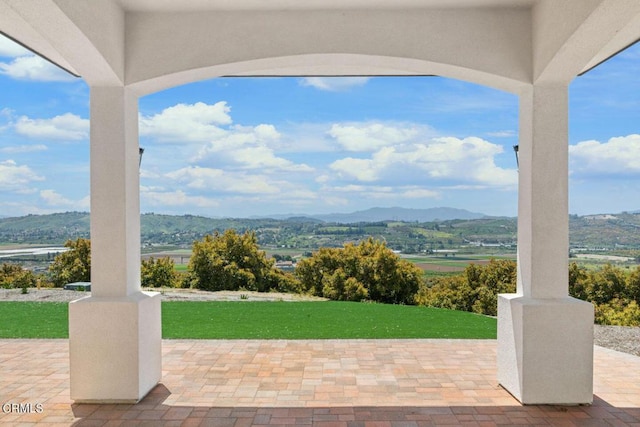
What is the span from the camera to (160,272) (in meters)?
19.3

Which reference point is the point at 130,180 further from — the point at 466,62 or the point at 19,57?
the point at 19,57

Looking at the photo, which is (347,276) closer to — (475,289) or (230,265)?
(230,265)

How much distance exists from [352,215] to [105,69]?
70.2 feet

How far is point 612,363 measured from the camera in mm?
6520

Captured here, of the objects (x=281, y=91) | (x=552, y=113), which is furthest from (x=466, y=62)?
(x=281, y=91)

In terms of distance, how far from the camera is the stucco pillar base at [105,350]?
5.03 meters

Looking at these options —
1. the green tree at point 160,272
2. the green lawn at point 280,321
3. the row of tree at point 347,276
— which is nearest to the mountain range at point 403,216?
the row of tree at point 347,276

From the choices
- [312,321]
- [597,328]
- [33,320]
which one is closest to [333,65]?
[312,321]

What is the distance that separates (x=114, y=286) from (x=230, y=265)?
13646 mm

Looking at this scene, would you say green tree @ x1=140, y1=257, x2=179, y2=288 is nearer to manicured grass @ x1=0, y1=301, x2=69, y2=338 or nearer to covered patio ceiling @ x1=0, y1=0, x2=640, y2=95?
manicured grass @ x1=0, y1=301, x2=69, y2=338

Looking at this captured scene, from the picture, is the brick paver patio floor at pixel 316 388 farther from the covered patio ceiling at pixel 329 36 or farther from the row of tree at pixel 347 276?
the row of tree at pixel 347 276

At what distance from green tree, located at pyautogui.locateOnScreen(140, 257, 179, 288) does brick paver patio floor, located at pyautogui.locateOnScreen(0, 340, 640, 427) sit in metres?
11.8

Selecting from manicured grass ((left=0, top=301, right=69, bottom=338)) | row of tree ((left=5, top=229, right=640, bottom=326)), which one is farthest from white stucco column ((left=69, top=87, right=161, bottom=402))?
row of tree ((left=5, top=229, right=640, bottom=326))

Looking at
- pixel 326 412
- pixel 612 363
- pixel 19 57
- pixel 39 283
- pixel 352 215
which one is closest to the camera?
pixel 326 412
